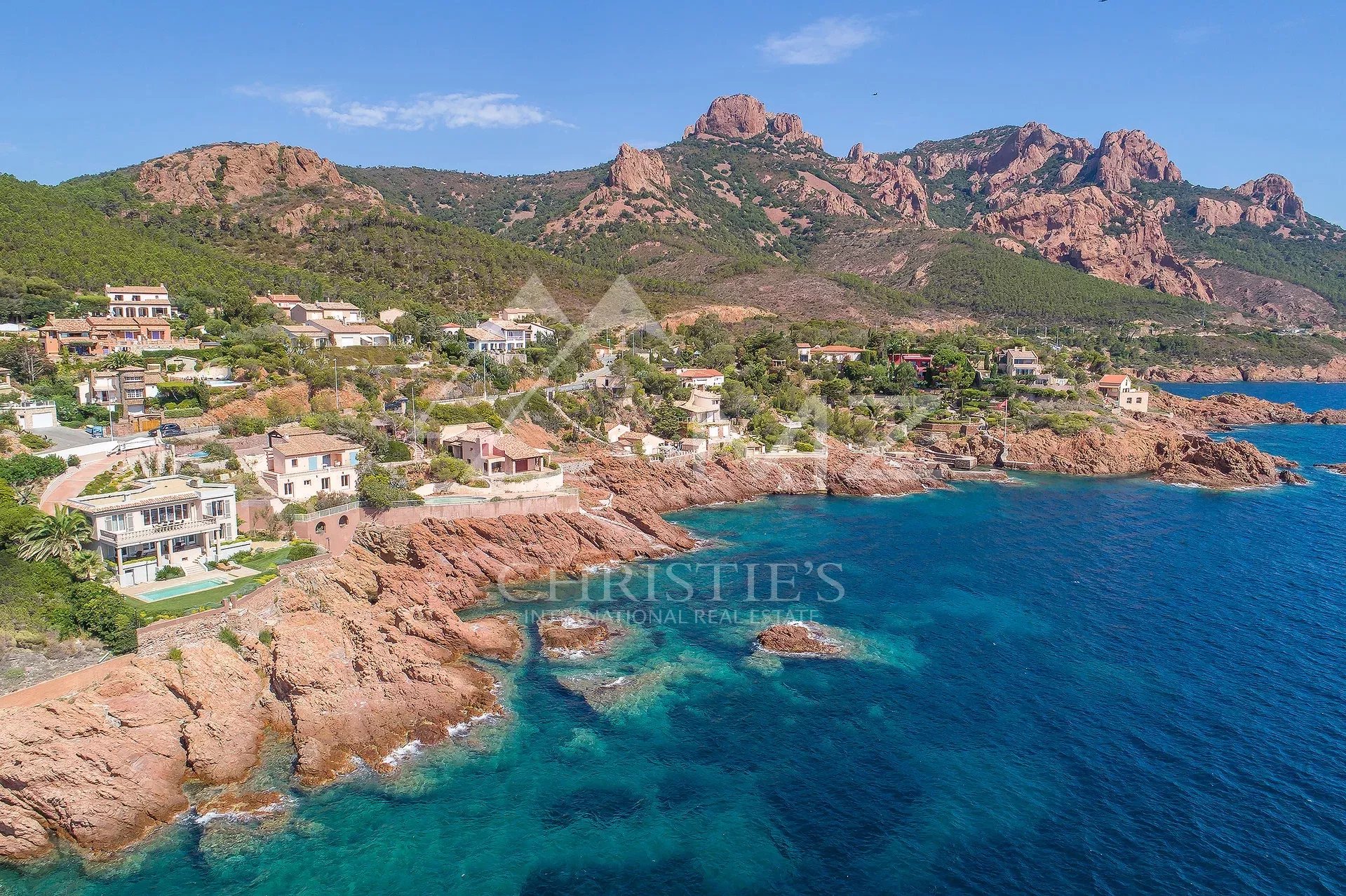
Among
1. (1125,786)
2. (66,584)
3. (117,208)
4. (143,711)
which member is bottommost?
(1125,786)

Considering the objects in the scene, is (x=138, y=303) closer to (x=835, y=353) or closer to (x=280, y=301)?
(x=280, y=301)

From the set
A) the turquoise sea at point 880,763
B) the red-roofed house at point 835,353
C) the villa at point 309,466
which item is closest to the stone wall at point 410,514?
the villa at point 309,466

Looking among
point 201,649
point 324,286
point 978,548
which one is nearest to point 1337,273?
point 978,548

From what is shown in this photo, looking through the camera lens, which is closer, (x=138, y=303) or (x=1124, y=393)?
(x=138, y=303)

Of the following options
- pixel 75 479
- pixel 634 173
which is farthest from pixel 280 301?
pixel 634 173

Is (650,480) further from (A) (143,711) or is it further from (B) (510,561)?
(A) (143,711)
